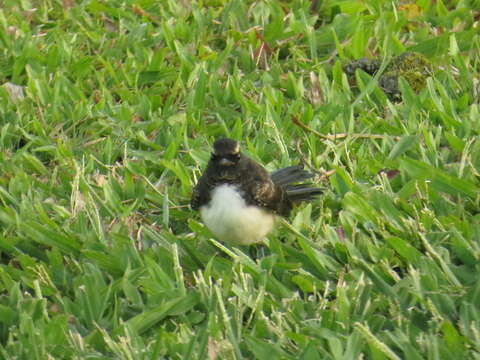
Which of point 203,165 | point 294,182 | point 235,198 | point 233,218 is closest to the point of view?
point 233,218

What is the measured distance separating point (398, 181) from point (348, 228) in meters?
0.67

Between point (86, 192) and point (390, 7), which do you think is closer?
point (86, 192)

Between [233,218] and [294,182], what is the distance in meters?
0.72

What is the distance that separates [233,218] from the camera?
508 cm

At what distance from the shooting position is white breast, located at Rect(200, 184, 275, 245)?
5094 millimetres

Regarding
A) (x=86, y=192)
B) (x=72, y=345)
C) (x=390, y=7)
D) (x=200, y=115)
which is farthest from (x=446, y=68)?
(x=72, y=345)

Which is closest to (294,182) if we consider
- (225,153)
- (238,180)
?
(238,180)

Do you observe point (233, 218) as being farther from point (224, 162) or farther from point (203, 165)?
point (203, 165)

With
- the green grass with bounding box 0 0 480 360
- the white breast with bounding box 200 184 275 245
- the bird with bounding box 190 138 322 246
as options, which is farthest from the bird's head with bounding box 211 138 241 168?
the green grass with bounding box 0 0 480 360

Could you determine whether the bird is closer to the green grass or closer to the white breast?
the white breast

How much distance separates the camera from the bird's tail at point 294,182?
18.4 feet

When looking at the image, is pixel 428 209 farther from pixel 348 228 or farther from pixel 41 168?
pixel 41 168

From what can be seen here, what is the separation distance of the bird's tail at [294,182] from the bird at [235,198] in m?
0.23

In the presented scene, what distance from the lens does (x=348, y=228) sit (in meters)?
5.29
